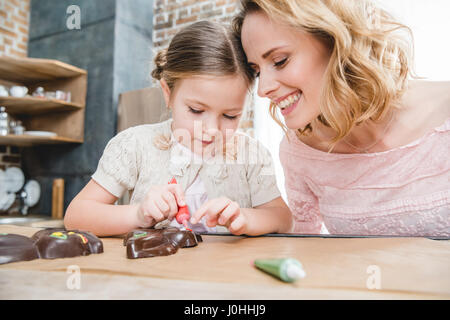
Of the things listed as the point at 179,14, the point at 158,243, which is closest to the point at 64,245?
the point at 158,243

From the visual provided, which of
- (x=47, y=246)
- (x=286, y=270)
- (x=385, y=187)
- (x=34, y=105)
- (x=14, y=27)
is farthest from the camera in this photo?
(x=14, y=27)

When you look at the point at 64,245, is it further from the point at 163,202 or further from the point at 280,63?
the point at 280,63

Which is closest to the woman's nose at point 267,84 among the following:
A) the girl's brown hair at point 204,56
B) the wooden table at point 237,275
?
the girl's brown hair at point 204,56

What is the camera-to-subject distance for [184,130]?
0.89 m

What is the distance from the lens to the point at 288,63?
0.78 metres

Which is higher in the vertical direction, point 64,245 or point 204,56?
point 204,56

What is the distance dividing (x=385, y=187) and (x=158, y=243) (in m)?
0.67

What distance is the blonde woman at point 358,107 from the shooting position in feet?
2.55

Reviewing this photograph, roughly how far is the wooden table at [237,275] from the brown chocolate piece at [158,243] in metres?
0.01

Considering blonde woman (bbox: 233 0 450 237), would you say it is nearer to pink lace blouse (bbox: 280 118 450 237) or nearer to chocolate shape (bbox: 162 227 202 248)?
pink lace blouse (bbox: 280 118 450 237)

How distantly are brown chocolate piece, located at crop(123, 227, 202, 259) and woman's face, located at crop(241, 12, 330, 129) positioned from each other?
0.42 metres

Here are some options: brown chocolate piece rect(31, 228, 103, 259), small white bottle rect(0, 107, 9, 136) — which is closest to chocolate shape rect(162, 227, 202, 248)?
brown chocolate piece rect(31, 228, 103, 259)

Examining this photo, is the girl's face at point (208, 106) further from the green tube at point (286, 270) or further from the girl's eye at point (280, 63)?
the green tube at point (286, 270)

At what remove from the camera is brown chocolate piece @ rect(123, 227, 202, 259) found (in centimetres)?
46
